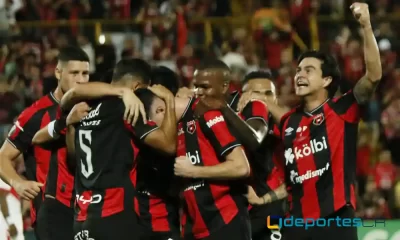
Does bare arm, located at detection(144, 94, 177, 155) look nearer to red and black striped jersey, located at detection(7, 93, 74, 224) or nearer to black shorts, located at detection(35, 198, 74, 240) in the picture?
red and black striped jersey, located at detection(7, 93, 74, 224)

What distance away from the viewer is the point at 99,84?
20.9 ft

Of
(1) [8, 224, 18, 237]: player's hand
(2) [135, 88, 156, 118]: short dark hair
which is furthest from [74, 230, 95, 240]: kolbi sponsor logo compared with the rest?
(1) [8, 224, 18, 237]: player's hand

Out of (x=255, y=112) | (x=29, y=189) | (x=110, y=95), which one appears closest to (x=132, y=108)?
(x=110, y=95)

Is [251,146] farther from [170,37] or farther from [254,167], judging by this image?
[170,37]

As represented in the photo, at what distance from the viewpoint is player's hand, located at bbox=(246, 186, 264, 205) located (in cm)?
685

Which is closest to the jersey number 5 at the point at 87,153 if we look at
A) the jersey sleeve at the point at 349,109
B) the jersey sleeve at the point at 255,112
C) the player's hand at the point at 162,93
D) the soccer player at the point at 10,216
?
the player's hand at the point at 162,93

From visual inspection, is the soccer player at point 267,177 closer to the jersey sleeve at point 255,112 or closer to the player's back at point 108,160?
the jersey sleeve at point 255,112

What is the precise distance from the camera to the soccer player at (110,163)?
6176mm

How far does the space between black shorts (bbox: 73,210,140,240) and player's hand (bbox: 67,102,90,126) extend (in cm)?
74

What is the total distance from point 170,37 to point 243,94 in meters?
9.33

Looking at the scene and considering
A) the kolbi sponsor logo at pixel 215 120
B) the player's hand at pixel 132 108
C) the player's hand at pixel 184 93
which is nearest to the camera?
the player's hand at pixel 132 108

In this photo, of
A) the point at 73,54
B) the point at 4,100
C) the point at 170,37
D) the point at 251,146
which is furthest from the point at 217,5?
the point at 251,146

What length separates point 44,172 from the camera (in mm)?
7707

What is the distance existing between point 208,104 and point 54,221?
1856mm
